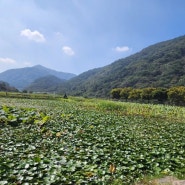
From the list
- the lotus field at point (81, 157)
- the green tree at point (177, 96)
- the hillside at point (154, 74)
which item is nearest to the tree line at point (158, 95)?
the green tree at point (177, 96)

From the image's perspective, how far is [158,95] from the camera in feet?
247

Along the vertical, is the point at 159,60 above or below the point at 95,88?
above

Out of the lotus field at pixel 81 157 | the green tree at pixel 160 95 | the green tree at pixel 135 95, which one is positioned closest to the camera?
the lotus field at pixel 81 157

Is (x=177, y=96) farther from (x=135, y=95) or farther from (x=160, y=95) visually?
(x=135, y=95)

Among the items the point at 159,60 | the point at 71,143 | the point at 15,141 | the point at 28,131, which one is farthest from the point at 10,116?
the point at 159,60

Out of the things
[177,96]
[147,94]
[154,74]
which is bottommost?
[177,96]

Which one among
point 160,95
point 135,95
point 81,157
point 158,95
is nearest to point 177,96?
point 160,95

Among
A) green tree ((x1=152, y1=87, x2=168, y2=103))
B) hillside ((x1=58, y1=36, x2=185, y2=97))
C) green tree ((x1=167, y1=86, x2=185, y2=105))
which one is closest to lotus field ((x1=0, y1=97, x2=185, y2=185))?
green tree ((x1=167, y1=86, x2=185, y2=105))

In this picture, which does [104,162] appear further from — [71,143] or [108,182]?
[71,143]

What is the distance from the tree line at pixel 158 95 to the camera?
68.7 meters

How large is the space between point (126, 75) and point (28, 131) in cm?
16683

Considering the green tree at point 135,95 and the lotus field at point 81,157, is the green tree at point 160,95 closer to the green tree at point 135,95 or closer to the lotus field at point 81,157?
the green tree at point 135,95

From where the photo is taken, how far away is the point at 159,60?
175 meters

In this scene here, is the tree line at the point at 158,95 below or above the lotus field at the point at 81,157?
above
